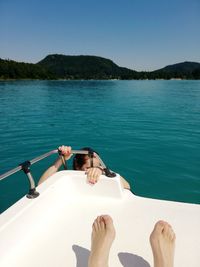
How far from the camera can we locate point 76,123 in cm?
1182

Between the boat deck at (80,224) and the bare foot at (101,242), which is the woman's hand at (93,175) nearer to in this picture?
the boat deck at (80,224)

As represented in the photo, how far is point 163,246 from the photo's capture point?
1.84m

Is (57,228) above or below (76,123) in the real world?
above

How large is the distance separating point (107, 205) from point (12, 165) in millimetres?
4454

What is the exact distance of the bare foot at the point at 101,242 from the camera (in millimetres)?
1773

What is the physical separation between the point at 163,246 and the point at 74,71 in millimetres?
137888

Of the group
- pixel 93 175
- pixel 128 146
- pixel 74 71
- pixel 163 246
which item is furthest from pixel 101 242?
pixel 74 71

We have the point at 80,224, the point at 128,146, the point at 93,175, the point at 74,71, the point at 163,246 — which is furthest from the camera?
the point at 74,71

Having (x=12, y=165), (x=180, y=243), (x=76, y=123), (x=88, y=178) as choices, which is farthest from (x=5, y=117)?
(x=180, y=243)

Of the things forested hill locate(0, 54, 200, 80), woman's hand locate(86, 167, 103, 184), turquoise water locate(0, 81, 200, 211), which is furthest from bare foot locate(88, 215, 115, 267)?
forested hill locate(0, 54, 200, 80)

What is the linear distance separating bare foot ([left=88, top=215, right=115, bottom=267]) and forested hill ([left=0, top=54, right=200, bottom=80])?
88.0m

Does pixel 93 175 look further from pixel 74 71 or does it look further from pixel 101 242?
pixel 74 71

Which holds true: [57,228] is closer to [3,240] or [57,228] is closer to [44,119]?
[3,240]

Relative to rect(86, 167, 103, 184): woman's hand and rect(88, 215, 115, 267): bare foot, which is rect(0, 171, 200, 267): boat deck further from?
rect(88, 215, 115, 267): bare foot
